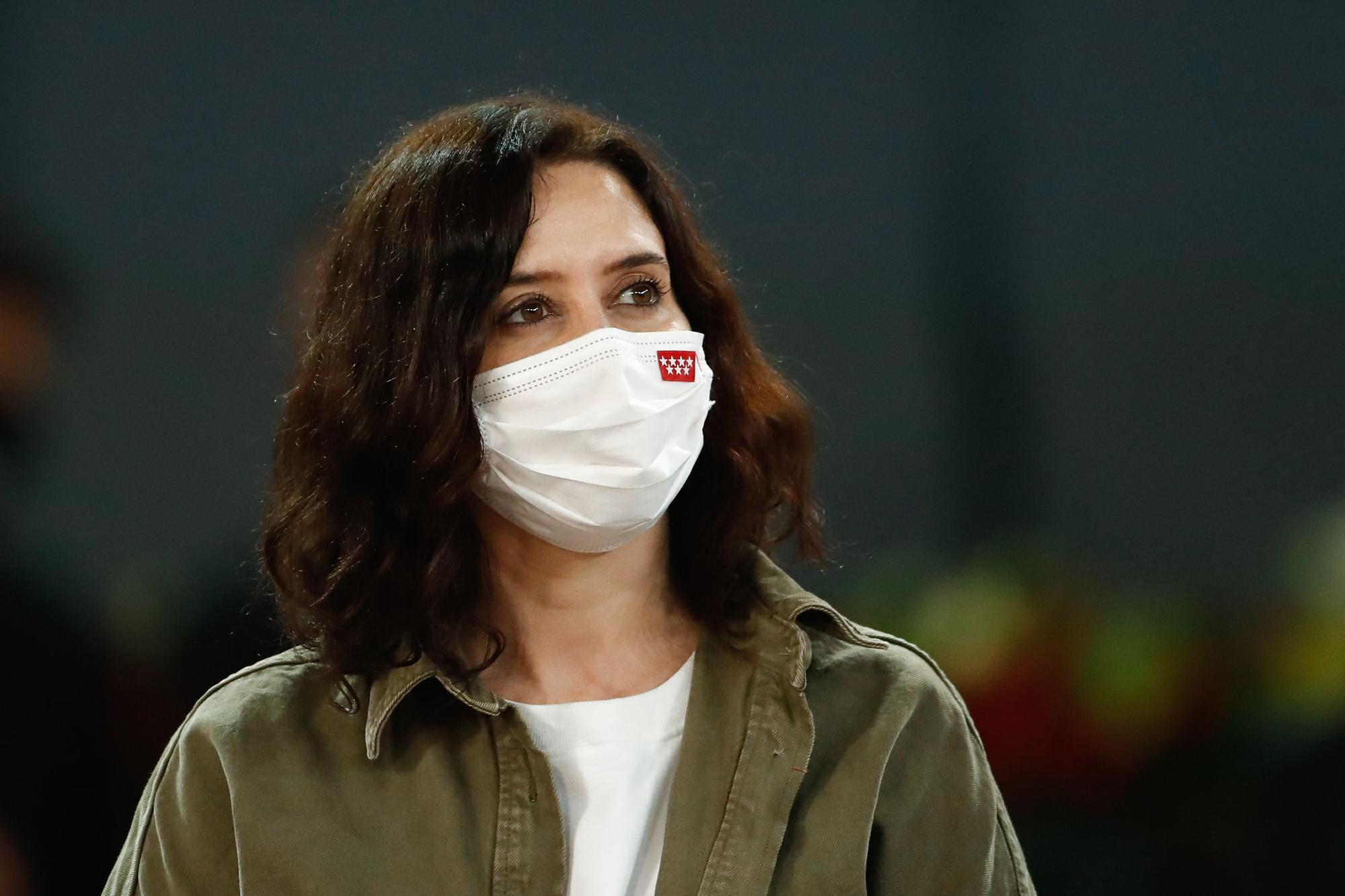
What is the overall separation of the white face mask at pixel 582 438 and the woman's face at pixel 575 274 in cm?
3

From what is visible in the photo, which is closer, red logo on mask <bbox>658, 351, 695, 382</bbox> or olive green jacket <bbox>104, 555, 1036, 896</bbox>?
olive green jacket <bbox>104, 555, 1036, 896</bbox>

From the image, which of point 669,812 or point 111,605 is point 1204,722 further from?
point 111,605

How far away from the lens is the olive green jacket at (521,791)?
153cm

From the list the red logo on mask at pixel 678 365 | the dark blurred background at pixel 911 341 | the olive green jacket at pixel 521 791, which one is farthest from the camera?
the dark blurred background at pixel 911 341

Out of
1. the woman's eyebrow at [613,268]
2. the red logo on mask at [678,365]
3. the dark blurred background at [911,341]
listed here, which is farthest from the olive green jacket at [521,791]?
the dark blurred background at [911,341]

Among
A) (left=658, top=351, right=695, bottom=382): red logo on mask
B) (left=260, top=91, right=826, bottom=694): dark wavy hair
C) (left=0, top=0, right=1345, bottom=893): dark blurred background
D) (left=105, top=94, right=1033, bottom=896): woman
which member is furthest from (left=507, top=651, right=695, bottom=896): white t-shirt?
(left=0, top=0, right=1345, bottom=893): dark blurred background

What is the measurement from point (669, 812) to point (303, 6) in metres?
1.57

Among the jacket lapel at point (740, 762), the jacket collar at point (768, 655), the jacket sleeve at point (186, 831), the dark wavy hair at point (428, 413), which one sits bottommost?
the jacket sleeve at point (186, 831)

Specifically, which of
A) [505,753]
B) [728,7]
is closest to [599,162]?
[505,753]

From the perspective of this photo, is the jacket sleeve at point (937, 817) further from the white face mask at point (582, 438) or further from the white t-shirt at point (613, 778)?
the white face mask at point (582, 438)

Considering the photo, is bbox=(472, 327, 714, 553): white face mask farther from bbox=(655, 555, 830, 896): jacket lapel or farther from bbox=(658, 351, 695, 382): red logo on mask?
bbox=(655, 555, 830, 896): jacket lapel

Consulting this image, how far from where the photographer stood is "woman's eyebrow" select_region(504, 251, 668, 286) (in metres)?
1.59

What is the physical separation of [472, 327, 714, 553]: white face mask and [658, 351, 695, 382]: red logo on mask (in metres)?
0.02

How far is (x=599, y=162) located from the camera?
1.73 m
